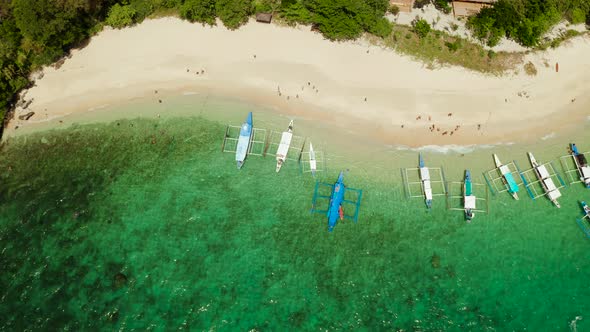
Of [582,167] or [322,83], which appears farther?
[322,83]

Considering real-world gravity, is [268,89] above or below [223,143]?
above

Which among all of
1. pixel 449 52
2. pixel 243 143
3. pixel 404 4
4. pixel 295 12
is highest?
pixel 295 12

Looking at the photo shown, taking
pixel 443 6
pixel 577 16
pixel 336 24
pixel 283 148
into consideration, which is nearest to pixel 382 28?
pixel 336 24

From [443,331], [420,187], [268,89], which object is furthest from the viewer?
[268,89]

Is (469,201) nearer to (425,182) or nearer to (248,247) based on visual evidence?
(425,182)

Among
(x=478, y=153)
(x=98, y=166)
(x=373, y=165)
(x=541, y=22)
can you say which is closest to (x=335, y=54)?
(x=373, y=165)

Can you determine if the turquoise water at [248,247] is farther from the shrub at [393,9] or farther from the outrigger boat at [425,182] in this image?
the shrub at [393,9]

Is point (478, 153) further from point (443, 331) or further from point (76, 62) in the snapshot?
point (76, 62)
